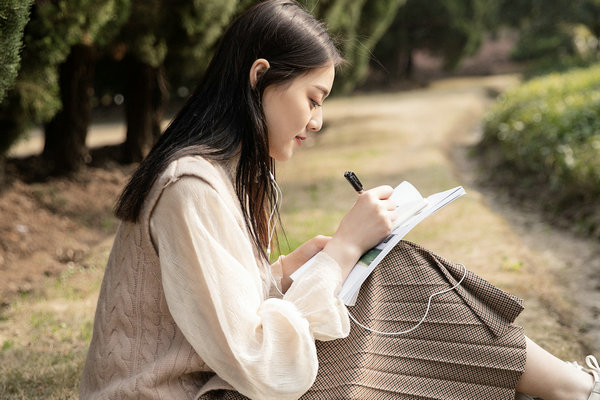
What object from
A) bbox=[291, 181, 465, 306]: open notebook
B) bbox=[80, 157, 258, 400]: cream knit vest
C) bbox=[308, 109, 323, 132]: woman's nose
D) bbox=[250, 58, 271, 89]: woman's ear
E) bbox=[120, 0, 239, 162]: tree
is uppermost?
bbox=[250, 58, 271, 89]: woman's ear

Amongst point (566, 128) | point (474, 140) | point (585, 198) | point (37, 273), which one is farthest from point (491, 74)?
point (37, 273)

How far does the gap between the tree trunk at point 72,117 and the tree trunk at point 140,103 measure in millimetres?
748

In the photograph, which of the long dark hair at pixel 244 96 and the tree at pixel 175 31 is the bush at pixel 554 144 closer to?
the tree at pixel 175 31

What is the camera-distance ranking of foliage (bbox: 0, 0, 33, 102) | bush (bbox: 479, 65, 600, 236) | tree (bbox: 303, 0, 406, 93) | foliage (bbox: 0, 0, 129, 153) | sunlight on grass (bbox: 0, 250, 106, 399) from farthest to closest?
tree (bbox: 303, 0, 406, 93), bush (bbox: 479, 65, 600, 236), foliage (bbox: 0, 0, 129, 153), sunlight on grass (bbox: 0, 250, 106, 399), foliage (bbox: 0, 0, 33, 102)

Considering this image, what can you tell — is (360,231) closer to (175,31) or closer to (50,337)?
(50,337)

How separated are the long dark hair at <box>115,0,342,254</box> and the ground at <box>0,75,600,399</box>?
1.30 meters

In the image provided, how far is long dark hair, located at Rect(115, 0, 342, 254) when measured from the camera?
61.9 inches

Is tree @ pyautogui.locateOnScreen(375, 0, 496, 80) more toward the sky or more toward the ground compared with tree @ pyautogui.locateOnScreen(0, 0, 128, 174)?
more toward the ground

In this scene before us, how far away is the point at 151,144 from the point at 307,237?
312cm

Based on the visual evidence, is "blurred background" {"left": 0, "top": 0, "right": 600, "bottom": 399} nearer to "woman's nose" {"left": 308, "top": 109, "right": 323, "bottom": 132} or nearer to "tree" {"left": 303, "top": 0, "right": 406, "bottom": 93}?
"tree" {"left": 303, "top": 0, "right": 406, "bottom": 93}

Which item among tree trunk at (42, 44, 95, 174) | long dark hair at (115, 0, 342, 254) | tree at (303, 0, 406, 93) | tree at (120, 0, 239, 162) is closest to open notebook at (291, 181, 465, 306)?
long dark hair at (115, 0, 342, 254)

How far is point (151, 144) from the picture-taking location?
7352 mm

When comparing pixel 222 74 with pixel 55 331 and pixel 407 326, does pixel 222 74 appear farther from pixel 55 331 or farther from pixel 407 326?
pixel 55 331

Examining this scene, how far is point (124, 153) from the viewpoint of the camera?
718 cm
